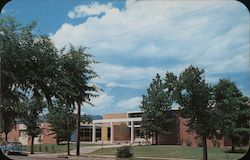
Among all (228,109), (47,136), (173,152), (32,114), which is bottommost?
(173,152)

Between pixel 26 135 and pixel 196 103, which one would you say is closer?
pixel 26 135

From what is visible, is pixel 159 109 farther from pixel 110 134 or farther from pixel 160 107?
pixel 110 134

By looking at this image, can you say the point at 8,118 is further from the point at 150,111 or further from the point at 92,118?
the point at 150,111

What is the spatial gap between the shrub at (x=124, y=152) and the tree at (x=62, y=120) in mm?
798

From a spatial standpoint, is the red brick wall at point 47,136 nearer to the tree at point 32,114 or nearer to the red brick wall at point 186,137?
the tree at point 32,114

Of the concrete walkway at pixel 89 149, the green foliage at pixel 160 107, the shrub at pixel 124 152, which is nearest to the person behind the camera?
the shrub at pixel 124 152

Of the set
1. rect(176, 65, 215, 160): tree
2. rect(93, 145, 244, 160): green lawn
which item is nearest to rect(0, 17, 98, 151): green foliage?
rect(93, 145, 244, 160): green lawn

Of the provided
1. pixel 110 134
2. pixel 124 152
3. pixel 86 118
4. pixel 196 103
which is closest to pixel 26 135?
pixel 86 118

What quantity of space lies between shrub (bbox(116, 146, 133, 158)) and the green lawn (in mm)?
85

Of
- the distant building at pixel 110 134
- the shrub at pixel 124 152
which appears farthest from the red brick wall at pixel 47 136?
the shrub at pixel 124 152

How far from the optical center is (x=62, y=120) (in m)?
6.81

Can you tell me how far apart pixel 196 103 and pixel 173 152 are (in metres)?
2.15

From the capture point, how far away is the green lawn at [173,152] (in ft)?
24.9

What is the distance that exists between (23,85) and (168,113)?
11.2 feet
